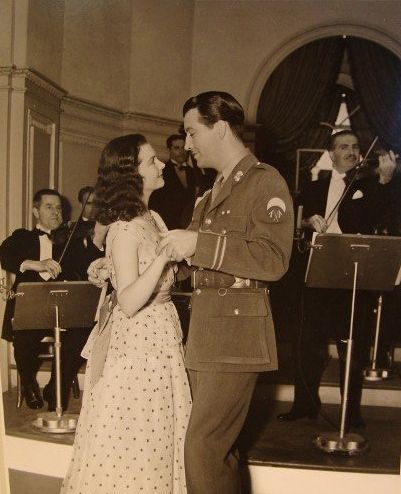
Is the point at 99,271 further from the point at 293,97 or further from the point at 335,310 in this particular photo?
the point at 293,97

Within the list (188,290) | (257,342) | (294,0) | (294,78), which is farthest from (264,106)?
(257,342)

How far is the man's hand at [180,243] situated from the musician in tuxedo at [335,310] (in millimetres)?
1400

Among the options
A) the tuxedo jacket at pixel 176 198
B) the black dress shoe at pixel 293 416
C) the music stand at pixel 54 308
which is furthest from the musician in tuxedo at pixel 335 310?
the music stand at pixel 54 308

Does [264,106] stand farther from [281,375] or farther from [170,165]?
[281,375]

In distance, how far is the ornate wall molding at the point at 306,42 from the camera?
8.87 ft

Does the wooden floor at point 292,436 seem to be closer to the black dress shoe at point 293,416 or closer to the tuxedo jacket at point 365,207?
the black dress shoe at point 293,416

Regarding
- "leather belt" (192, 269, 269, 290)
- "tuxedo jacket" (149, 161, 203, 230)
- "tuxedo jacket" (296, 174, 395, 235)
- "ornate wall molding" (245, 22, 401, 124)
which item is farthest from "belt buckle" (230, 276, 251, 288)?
"tuxedo jacket" (149, 161, 203, 230)

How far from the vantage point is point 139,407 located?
196 cm

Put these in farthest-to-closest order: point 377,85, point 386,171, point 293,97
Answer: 1. point 293,97
2. point 377,85
3. point 386,171

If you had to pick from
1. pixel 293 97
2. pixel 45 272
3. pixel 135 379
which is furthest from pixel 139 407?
pixel 293 97

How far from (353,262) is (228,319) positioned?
96 centimetres

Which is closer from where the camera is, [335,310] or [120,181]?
[120,181]

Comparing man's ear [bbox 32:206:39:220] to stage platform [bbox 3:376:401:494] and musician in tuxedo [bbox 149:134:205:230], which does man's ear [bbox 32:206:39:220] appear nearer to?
musician in tuxedo [bbox 149:134:205:230]

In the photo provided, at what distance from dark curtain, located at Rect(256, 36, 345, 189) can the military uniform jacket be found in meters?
3.76
